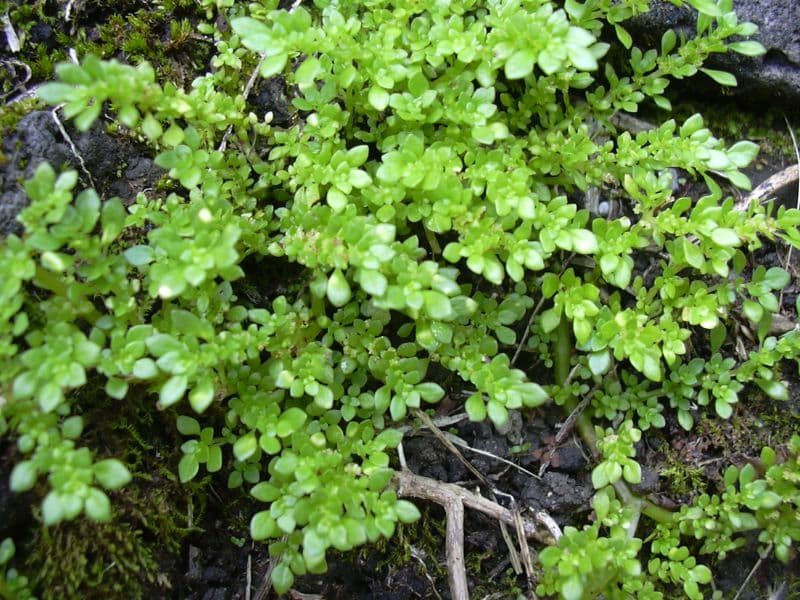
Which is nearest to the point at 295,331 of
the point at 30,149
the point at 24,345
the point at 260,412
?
the point at 260,412

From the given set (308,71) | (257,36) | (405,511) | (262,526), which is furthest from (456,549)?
(257,36)

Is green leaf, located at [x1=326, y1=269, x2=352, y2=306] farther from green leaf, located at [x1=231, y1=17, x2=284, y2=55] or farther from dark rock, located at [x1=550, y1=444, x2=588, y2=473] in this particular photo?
dark rock, located at [x1=550, y1=444, x2=588, y2=473]

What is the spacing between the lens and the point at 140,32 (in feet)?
7.82

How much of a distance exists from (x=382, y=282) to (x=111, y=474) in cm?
82

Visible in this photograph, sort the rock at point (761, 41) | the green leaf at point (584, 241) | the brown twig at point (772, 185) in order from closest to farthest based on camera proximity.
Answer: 1. the green leaf at point (584, 241)
2. the rock at point (761, 41)
3. the brown twig at point (772, 185)

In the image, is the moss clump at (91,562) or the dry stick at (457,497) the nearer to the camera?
the moss clump at (91,562)

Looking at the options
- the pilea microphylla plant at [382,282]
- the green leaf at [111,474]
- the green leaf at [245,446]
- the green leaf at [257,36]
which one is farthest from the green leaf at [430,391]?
the green leaf at [257,36]

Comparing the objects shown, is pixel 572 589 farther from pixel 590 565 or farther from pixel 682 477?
pixel 682 477

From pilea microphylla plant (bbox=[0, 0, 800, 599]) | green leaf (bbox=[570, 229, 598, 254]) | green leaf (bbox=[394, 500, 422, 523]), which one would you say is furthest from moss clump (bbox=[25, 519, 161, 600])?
green leaf (bbox=[570, 229, 598, 254])

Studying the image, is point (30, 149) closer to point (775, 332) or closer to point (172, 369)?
point (172, 369)

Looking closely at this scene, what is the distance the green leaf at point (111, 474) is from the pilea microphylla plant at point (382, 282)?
0.04ft

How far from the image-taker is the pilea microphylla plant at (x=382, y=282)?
5.80 feet

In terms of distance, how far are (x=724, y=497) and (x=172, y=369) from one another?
68.3 inches

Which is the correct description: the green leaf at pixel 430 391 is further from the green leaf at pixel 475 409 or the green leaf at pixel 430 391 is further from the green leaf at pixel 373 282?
the green leaf at pixel 373 282
